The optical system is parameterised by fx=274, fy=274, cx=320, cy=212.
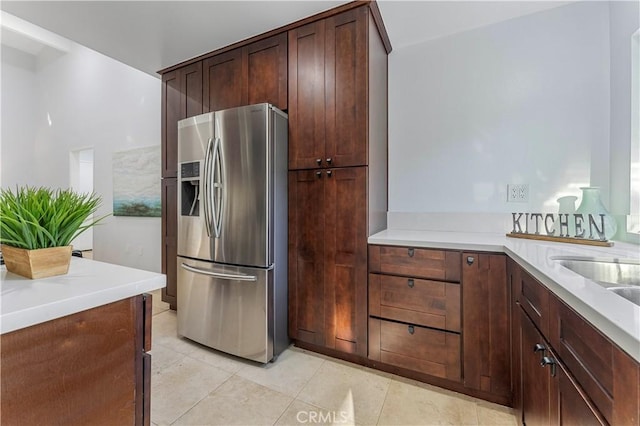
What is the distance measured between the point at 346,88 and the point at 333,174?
581 mm

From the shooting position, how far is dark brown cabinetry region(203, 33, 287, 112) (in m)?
2.08

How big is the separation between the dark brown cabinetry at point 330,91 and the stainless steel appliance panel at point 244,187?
0.27m

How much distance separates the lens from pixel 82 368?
0.63 metres

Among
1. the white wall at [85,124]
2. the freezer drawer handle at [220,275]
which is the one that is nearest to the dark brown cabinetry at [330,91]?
the freezer drawer handle at [220,275]

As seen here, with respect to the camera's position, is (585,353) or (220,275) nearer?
(585,353)

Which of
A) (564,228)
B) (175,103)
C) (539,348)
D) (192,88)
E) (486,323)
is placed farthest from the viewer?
(175,103)

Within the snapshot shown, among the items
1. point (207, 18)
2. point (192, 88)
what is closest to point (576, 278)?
point (207, 18)

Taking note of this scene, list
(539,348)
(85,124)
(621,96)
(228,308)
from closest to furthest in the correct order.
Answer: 1. (539,348)
2. (621,96)
3. (228,308)
4. (85,124)

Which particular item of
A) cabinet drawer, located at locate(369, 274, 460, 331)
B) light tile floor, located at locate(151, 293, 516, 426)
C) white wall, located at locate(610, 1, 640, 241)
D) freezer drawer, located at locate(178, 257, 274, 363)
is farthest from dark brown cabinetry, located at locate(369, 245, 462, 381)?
white wall, located at locate(610, 1, 640, 241)

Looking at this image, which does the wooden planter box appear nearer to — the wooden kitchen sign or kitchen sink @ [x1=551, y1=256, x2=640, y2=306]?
kitchen sink @ [x1=551, y1=256, x2=640, y2=306]

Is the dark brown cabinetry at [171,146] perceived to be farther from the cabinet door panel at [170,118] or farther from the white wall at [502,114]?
the white wall at [502,114]

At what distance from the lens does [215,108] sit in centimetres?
238

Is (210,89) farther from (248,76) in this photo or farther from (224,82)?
(248,76)

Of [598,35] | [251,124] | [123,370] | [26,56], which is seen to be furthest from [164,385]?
[26,56]
